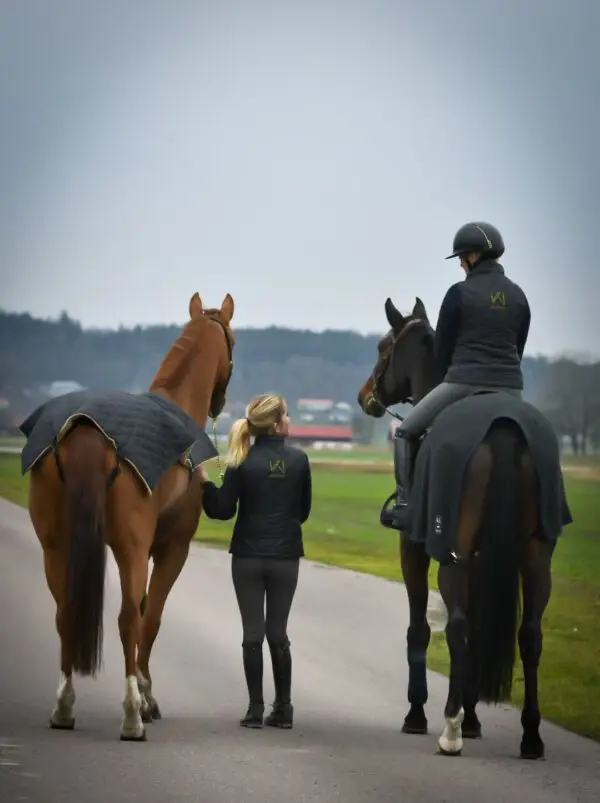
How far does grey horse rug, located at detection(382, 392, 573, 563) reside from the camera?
7039 mm

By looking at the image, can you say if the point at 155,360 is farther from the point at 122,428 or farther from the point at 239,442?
the point at 122,428

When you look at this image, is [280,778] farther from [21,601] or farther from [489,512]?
[21,601]

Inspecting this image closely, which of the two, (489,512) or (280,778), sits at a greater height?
(489,512)

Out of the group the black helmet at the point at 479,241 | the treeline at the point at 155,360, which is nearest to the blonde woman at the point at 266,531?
the black helmet at the point at 479,241

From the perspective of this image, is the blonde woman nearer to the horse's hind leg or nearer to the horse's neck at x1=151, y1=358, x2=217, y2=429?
the horse's hind leg

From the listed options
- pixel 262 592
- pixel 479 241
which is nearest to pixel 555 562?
pixel 262 592

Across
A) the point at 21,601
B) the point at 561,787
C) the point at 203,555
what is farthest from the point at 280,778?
the point at 203,555

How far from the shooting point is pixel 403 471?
8.02 metres

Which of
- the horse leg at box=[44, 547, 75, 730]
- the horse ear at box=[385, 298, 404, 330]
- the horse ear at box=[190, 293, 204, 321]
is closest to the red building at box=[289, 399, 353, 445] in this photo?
the horse ear at box=[190, 293, 204, 321]

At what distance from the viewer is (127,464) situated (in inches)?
293

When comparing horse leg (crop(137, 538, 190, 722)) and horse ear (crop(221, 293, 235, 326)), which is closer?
horse leg (crop(137, 538, 190, 722))

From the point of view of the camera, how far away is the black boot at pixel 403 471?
25.8ft

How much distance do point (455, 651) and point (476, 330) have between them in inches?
55.4

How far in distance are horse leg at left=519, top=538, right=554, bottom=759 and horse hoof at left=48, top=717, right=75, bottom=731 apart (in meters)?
A: 1.94
